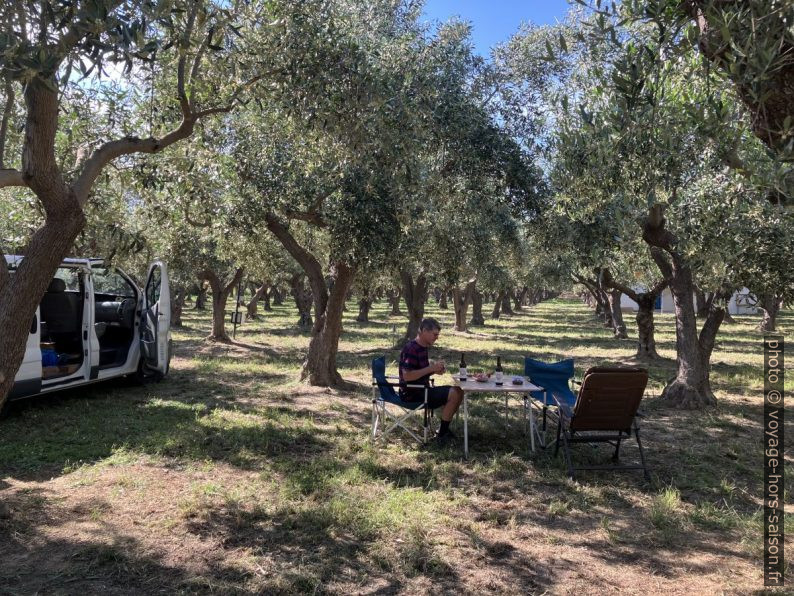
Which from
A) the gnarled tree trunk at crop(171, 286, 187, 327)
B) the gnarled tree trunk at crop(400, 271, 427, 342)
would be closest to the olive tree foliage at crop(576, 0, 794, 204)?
the gnarled tree trunk at crop(400, 271, 427, 342)

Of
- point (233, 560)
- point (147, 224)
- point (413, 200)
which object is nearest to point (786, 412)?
point (413, 200)

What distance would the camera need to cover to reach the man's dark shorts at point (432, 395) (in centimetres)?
630

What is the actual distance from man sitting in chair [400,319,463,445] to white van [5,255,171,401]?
13.8 ft

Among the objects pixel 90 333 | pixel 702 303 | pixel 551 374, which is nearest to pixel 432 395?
pixel 551 374

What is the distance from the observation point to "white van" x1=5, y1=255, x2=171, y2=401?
698 centimetres

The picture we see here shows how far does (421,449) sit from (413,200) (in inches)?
121

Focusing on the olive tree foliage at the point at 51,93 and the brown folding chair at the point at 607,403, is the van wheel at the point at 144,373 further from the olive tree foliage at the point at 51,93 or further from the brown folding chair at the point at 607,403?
the brown folding chair at the point at 607,403

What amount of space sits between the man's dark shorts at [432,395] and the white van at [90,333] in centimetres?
422

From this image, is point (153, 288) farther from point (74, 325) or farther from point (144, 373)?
point (144, 373)

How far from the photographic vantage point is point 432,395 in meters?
6.30

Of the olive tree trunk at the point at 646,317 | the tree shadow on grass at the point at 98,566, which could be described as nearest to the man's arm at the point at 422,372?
the tree shadow on grass at the point at 98,566

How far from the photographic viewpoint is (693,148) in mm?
4910

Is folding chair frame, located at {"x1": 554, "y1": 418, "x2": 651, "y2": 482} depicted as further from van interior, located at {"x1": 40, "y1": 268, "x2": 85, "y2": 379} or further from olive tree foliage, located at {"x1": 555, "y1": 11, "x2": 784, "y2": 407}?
van interior, located at {"x1": 40, "y1": 268, "x2": 85, "y2": 379}

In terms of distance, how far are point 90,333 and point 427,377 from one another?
4.78 metres
